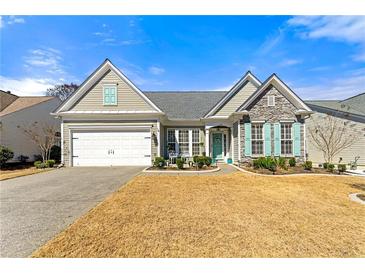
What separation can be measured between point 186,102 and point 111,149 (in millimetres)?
8407

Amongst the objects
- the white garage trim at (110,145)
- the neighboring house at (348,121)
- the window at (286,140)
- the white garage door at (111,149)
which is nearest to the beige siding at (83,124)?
the white garage trim at (110,145)

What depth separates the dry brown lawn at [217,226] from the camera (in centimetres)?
325

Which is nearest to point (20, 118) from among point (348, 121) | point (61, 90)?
point (61, 90)

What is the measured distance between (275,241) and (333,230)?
1469mm

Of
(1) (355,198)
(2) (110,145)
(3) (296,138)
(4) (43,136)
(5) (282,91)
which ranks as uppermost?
(5) (282,91)

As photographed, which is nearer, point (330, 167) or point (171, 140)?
point (330, 167)

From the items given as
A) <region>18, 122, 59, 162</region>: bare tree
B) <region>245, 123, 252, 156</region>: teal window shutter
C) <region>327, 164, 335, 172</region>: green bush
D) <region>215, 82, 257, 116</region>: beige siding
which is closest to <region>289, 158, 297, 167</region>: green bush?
<region>327, 164, 335, 172</region>: green bush

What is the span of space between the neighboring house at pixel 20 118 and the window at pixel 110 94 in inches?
331

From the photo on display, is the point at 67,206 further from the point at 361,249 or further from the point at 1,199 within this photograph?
the point at 361,249

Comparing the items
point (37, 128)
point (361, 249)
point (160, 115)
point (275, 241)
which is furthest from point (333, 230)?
point (37, 128)

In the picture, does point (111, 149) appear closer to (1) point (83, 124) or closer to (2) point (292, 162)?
(1) point (83, 124)

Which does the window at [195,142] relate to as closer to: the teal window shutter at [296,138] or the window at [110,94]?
the window at [110,94]

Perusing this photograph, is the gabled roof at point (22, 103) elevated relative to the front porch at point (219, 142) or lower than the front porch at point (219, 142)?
elevated

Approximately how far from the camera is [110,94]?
14.4 metres
